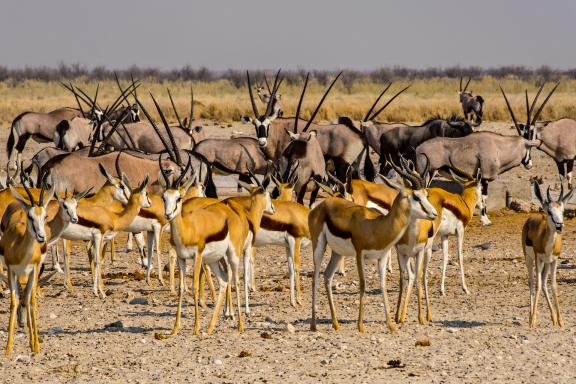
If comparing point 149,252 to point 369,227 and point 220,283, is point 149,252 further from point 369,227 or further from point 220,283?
point 369,227

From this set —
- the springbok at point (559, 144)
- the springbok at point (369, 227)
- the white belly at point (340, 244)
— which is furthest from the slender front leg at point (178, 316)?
the springbok at point (559, 144)

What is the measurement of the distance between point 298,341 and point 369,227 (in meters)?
1.14

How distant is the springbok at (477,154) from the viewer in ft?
62.8

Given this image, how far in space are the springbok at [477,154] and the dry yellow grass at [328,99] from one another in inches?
691

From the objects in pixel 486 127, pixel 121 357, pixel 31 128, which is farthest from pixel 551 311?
pixel 486 127

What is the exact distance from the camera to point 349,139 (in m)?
21.2

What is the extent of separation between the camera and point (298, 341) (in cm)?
988

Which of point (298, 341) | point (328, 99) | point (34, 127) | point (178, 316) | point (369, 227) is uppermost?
point (369, 227)

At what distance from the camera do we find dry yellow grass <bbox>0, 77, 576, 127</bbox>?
1545 inches

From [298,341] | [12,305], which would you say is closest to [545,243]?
[298,341]

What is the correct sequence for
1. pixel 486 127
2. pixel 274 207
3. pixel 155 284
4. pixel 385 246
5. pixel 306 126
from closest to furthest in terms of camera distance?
pixel 385 246 → pixel 274 207 → pixel 155 284 → pixel 306 126 → pixel 486 127

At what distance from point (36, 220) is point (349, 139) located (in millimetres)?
12292

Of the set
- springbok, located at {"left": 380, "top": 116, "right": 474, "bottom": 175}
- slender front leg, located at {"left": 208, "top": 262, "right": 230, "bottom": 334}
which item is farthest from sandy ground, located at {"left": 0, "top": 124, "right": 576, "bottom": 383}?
springbok, located at {"left": 380, "top": 116, "right": 474, "bottom": 175}

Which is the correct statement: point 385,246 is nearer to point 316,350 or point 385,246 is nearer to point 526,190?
point 316,350
